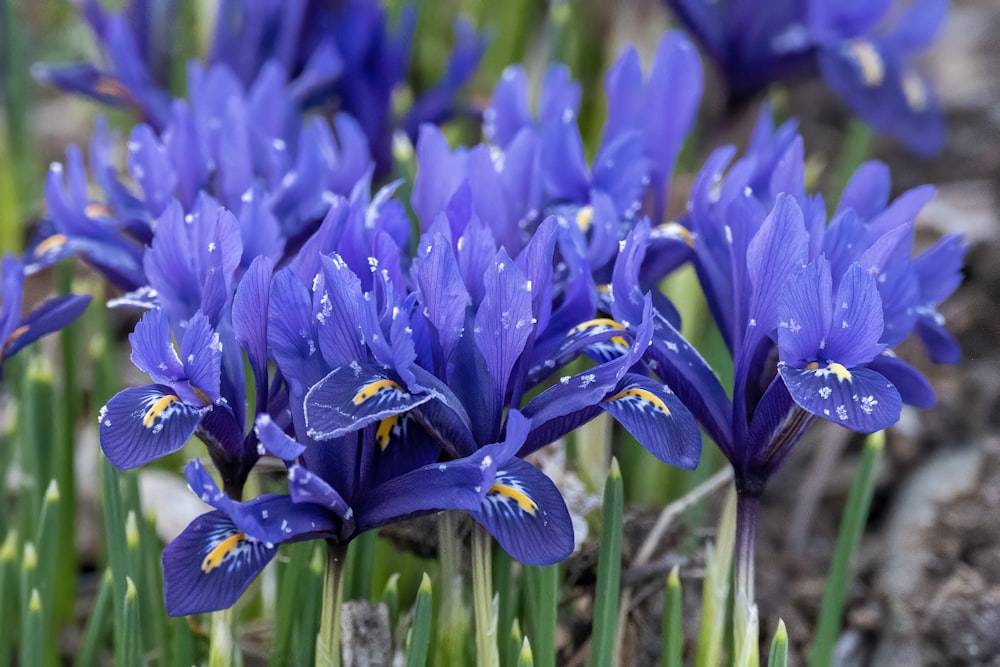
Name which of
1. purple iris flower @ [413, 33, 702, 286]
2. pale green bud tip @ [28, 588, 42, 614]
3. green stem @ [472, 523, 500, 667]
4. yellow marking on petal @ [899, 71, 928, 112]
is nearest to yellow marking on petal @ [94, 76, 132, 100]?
purple iris flower @ [413, 33, 702, 286]

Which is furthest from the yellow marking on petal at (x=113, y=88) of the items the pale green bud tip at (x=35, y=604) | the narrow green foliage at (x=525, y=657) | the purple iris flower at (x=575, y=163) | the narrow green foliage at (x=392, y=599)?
the narrow green foliage at (x=525, y=657)

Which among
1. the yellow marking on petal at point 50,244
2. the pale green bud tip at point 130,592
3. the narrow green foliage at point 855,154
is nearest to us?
the pale green bud tip at point 130,592

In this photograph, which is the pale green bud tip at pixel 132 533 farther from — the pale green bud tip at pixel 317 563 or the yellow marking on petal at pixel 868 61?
the yellow marking on petal at pixel 868 61

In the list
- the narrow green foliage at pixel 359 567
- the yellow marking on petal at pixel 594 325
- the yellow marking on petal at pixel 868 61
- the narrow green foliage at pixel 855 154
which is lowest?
the narrow green foliage at pixel 359 567

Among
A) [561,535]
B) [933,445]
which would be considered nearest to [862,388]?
[561,535]

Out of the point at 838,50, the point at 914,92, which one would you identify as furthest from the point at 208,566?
the point at 914,92
